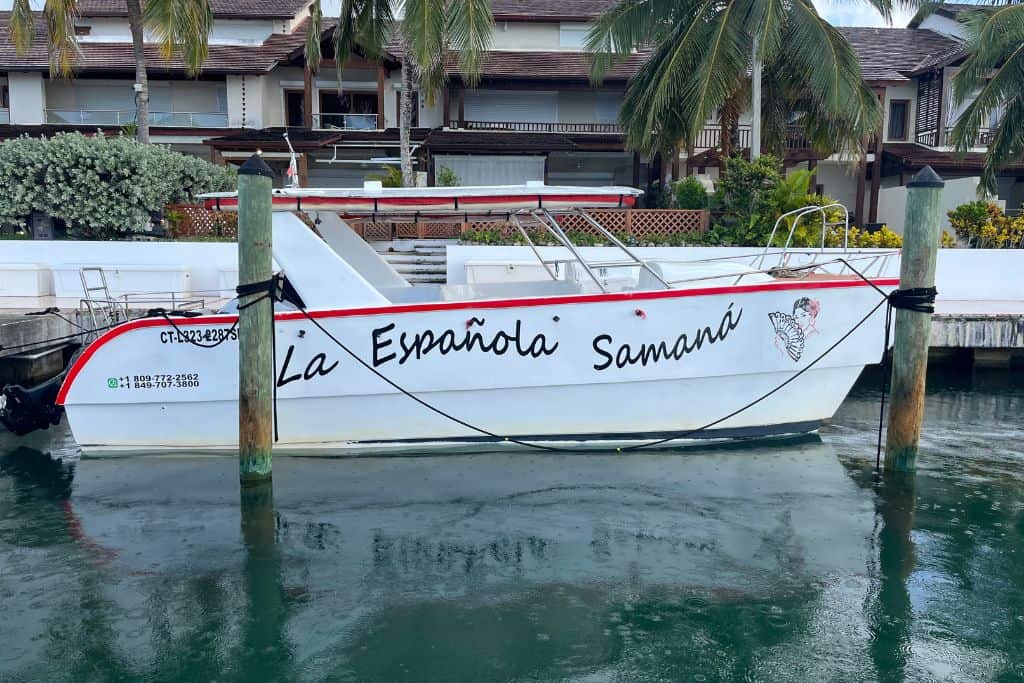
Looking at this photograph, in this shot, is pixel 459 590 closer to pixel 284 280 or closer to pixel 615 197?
pixel 284 280

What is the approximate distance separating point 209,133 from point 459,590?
27.5m

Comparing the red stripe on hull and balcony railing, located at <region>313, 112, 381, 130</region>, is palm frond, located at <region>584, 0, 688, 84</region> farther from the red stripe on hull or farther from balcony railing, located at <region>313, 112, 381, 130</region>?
balcony railing, located at <region>313, 112, 381, 130</region>

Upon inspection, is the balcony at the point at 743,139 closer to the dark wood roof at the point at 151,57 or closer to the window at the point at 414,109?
the window at the point at 414,109

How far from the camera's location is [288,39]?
104ft

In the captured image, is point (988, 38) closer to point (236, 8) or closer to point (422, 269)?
point (422, 269)

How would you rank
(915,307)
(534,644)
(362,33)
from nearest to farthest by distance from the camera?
(534,644), (915,307), (362,33)

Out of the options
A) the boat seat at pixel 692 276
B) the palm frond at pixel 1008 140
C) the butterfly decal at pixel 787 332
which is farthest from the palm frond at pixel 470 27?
the palm frond at pixel 1008 140

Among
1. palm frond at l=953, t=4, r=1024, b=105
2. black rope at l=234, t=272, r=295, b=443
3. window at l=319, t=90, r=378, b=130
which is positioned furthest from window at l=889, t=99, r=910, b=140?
black rope at l=234, t=272, r=295, b=443

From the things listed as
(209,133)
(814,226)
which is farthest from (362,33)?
(209,133)

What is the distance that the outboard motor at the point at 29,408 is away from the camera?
912 centimetres

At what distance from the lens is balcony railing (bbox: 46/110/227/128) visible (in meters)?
30.7

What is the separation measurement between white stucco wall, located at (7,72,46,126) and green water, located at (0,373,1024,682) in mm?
25586

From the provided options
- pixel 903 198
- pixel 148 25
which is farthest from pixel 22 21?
pixel 903 198

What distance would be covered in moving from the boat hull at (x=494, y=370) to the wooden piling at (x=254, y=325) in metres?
0.82
